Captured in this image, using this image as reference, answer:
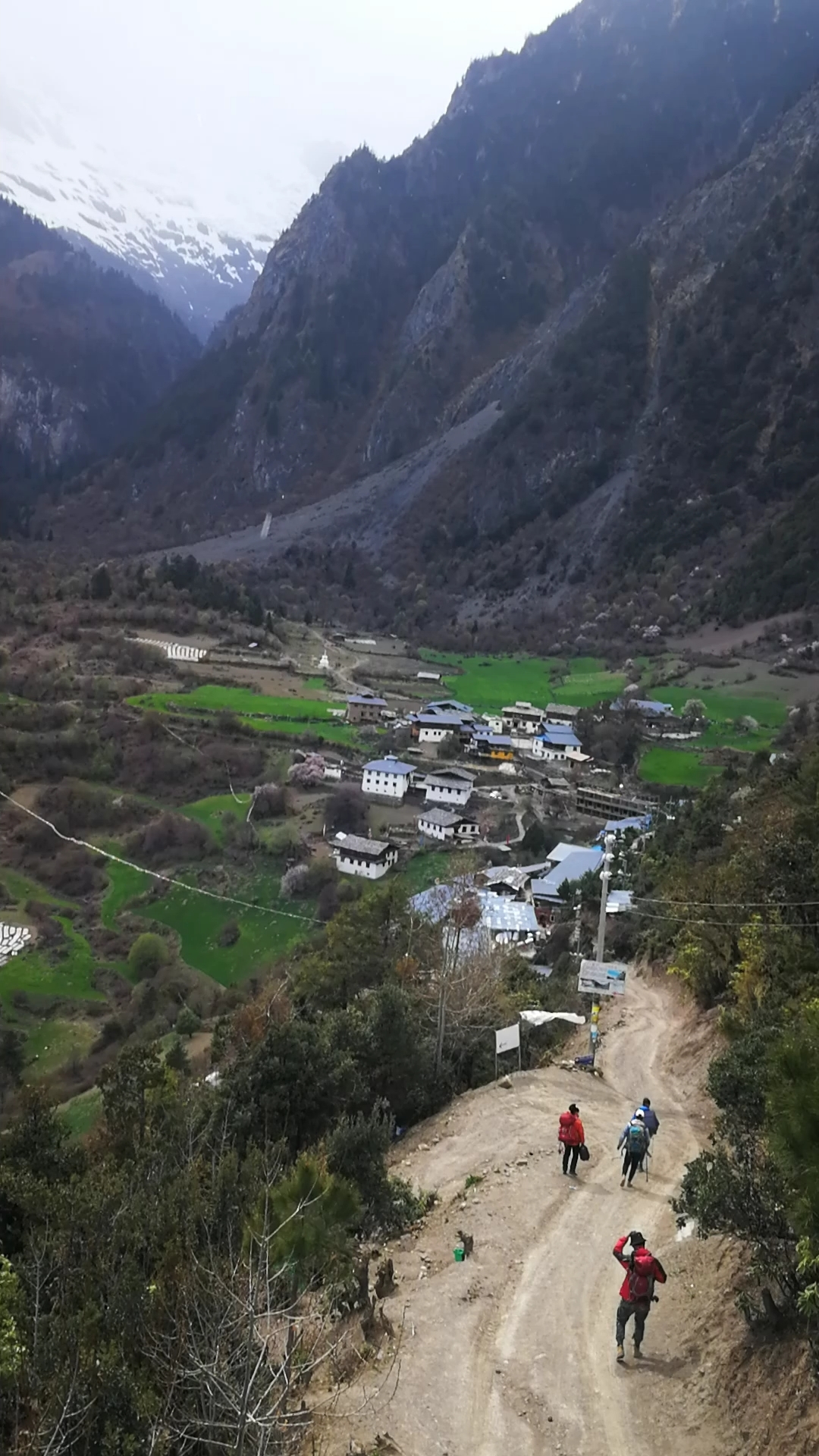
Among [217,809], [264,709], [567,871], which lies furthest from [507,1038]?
[264,709]

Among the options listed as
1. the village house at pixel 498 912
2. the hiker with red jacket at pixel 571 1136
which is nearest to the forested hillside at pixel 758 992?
the hiker with red jacket at pixel 571 1136

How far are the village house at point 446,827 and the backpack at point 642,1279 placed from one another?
39.2 m

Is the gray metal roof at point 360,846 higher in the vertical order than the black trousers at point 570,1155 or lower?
lower

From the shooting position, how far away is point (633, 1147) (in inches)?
420

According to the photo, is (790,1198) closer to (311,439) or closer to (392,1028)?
(392,1028)

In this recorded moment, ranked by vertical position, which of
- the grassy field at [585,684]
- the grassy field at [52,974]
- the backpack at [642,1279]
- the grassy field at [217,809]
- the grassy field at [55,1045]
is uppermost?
the backpack at [642,1279]

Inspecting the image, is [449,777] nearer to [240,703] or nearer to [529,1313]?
[240,703]

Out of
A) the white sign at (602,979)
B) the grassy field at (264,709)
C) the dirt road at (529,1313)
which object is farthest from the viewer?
the grassy field at (264,709)

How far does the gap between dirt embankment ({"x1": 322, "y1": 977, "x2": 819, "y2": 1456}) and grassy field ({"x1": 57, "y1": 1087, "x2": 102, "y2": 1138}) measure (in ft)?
35.6

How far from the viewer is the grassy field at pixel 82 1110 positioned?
2081 cm

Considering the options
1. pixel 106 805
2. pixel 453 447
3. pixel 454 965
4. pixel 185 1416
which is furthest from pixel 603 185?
pixel 185 1416

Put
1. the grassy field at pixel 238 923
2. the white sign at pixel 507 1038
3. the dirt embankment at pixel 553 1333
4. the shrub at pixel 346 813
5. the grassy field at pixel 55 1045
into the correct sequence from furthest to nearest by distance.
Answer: the shrub at pixel 346 813 < the grassy field at pixel 238 923 < the grassy field at pixel 55 1045 < the white sign at pixel 507 1038 < the dirt embankment at pixel 553 1333

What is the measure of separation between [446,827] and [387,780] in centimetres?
664

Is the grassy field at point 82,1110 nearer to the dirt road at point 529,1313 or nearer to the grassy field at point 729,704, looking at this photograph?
the dirt road at point 529,1313
